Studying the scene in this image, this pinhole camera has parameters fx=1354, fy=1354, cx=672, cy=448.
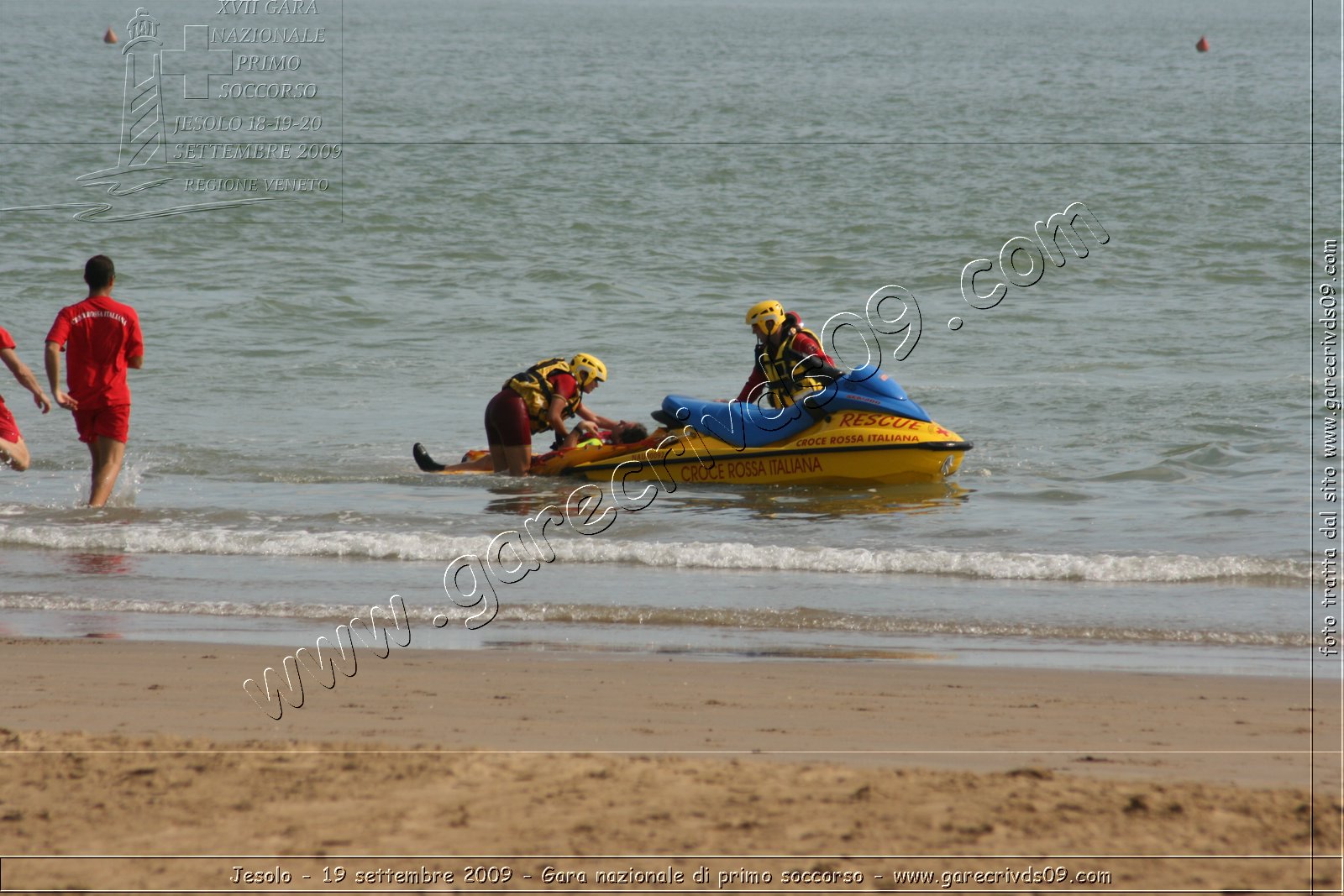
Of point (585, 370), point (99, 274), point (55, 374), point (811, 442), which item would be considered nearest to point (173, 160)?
point (585, 370)

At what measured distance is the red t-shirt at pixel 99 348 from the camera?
8945 millimetres

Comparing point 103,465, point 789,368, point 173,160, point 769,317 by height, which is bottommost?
point 103,465

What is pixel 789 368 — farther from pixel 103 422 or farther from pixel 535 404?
pixel 103 422

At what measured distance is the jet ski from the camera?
10.2 meters

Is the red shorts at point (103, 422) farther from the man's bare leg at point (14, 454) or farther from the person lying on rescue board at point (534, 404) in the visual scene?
the person lying on rescue board at point (534, 404)

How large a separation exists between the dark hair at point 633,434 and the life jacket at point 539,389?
445mm

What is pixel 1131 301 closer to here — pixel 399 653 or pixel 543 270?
pixel 543 270

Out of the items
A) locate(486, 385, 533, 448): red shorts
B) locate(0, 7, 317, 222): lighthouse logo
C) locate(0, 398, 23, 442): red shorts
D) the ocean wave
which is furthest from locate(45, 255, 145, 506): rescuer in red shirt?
locate(0, 7, 317, 222): lighthouse logo

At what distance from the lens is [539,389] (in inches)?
420

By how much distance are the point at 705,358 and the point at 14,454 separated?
9363mm

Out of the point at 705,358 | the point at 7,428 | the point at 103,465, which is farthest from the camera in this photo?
the point at 705,358

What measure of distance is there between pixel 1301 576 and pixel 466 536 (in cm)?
508

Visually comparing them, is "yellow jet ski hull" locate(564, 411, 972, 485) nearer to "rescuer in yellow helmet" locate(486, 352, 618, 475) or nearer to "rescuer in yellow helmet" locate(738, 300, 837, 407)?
"rescuer in yellow helmet" locate(738, 300, 837, 407)

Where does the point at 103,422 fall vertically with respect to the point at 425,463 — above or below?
above
